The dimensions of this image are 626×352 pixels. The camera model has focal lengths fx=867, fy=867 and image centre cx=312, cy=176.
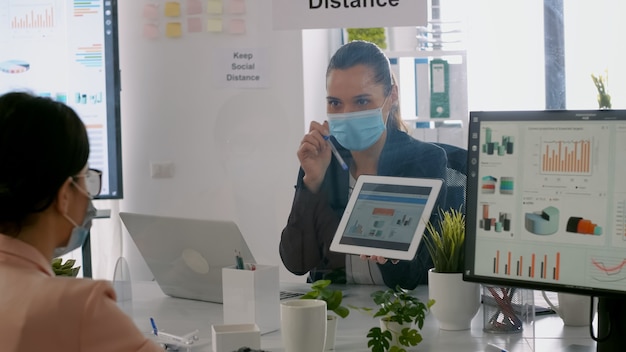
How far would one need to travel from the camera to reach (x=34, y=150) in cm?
116

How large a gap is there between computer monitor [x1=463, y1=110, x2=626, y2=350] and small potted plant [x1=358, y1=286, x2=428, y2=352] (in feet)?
0.49

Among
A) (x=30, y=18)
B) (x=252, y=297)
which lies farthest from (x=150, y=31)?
(x=252, y=297)

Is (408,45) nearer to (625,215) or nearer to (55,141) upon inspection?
(625,215)

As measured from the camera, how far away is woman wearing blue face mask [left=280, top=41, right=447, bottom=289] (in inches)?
107

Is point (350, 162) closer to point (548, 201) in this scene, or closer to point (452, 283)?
point (452, 283)

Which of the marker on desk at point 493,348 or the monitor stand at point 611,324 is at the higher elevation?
the monitor stand at point 611,324

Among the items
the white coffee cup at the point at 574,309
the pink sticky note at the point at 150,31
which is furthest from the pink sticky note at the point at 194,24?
the white coffee cup at the point at 574,309

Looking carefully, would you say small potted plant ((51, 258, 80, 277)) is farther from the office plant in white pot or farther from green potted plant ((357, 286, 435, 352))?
the office plant in white pot

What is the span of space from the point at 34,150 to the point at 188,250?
3.86 ft

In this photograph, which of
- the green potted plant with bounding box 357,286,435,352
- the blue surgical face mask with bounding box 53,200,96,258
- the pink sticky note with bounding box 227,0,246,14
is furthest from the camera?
the pink sticky note with bounding box 227,0,246,14

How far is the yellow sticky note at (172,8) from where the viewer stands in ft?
14.8

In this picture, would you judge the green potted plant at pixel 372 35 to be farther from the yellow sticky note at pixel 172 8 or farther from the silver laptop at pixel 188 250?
the silver laptop at pixel 188 250

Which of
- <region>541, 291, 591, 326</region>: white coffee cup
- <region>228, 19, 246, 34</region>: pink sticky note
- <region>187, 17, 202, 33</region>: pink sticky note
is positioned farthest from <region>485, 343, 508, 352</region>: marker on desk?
<region>187, 17, 202, 33</region>: pink sticky note

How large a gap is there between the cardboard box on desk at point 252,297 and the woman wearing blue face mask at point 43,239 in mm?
793
